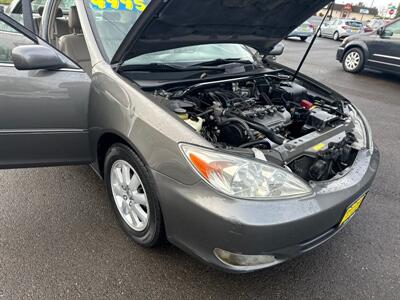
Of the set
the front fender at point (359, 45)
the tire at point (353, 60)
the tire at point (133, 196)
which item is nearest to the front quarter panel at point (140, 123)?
the tire at point (133, 196)

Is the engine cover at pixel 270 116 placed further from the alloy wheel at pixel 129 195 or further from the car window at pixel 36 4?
the car window at pixel 36 4

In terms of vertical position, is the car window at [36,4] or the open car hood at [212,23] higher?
the open car hood at [212,23]

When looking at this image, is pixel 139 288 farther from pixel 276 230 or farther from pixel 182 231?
pixel 276 230

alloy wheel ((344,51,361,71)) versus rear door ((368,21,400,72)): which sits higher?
rear door ((368,21,400,72))

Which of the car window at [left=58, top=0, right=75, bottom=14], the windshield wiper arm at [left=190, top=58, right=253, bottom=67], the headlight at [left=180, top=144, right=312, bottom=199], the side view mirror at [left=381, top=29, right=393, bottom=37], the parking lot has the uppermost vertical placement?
the side view mirror at [left=381, top=29, right=393, bottom=37]

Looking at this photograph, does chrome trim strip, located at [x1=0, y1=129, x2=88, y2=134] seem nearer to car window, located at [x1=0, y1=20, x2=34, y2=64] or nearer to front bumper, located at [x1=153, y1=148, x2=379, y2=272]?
car window, located at [x1=0, y1=20, x2=34, y2=64]

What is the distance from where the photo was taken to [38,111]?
7.24 feet

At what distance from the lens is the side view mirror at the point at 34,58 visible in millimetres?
1937

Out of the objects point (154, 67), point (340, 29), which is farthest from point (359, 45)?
point (340, 29)

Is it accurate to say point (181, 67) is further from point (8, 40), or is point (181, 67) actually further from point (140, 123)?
point (8, 40)

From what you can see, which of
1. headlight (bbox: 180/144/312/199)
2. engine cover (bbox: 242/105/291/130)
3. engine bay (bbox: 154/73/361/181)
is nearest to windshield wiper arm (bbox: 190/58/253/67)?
engine bay (bbox: 154/73/361/181)

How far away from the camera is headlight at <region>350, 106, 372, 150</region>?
2363 millimetres

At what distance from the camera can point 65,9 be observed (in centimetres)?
261

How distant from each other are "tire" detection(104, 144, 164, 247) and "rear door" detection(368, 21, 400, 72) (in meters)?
7.26
